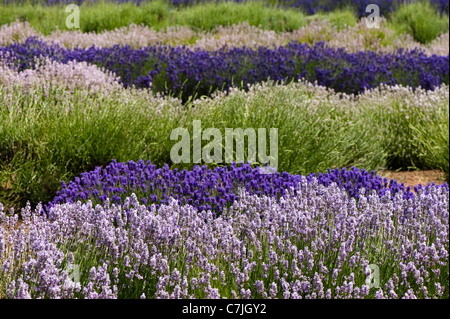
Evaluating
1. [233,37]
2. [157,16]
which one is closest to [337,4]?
[157,16]

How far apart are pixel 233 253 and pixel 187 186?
1.06 meters

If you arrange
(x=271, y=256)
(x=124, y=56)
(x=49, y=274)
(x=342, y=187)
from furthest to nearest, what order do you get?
(x=124, y=56) < (x=342, y=187) < (x=271, y=256) < (x=49, y=274)

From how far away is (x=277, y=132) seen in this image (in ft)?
15.4

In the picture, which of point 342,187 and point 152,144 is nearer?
point 342,187

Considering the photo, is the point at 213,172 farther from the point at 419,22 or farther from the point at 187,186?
the point at 419,22

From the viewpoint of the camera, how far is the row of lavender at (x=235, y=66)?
6.67m

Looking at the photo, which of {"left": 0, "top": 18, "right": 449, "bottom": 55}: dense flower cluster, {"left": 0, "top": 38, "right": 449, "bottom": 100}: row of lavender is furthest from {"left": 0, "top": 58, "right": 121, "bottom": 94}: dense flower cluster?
{"left": 0, "top": 18, "right": 449, "bottom": 55}: dense flower cluster

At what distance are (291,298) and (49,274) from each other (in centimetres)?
98

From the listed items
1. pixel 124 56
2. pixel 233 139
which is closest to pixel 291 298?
pixel 233 139

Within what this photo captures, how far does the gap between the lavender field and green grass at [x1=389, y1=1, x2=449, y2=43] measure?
8.23ft

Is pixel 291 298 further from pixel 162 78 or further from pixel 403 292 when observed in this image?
pixel 162 78

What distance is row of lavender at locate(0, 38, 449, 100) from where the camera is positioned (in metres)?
6.67

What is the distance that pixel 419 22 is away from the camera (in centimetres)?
1218

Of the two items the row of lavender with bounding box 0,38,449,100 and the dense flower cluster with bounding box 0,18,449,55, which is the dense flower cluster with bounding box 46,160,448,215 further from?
the dense flower cluster with bounding box 0,18,449,55
